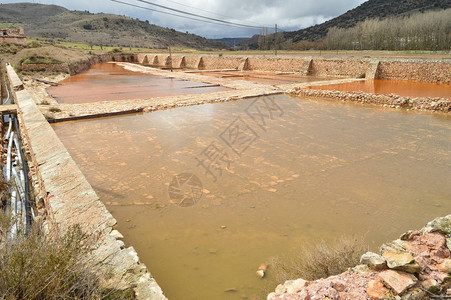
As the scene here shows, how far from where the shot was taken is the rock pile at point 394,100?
1104cm

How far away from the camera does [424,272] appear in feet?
8.06

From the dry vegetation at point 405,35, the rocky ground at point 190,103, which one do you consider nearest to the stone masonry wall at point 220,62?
the rocky ground at point 190,103

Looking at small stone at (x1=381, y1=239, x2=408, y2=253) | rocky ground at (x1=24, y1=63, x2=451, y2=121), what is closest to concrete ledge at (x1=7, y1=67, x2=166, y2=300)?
small stone at (x1=381, y1=239, x2=408, y2=253)

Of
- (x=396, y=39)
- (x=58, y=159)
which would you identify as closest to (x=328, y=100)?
(x=58, y=159)

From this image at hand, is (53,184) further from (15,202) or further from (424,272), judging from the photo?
(424,272)

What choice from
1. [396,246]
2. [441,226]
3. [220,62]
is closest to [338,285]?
[396,246]

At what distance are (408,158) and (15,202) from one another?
26.1 feet

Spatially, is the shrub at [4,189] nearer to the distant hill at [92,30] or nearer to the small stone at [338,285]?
the small stone at [338,285]

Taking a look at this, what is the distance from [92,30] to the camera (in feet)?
352

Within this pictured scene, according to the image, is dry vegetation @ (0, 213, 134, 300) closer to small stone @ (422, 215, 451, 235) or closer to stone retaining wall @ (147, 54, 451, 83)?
small stone @ (422, 215, 451, 235)

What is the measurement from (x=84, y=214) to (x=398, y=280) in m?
3.28

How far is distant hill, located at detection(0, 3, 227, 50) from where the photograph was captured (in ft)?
303

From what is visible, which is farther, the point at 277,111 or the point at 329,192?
the point at 277,111

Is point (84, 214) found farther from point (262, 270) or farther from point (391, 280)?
point (391, 280)
